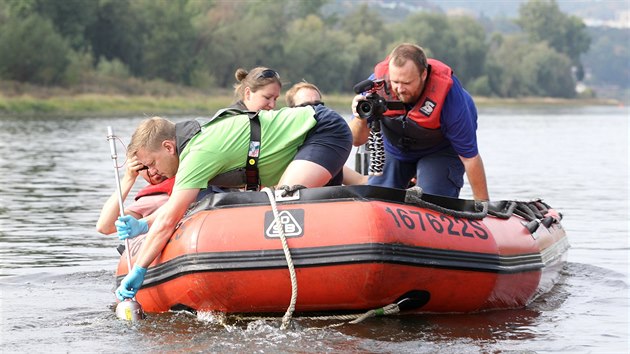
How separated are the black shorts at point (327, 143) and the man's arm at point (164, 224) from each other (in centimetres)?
68

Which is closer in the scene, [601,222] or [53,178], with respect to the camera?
[601,222]

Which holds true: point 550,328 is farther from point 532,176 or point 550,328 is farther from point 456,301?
point 532,176

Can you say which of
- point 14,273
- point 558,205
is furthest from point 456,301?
point 558,205

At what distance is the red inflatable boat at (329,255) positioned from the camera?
6047mm

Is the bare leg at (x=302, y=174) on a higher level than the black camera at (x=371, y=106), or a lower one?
lower

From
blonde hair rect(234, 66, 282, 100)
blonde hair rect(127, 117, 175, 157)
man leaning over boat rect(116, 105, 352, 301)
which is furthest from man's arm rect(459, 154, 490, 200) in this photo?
blonde hair rect(127, 117, 175, 157)

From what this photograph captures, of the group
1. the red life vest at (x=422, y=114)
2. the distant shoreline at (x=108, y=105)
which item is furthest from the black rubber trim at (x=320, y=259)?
the distant shoreline at (x=108, y=105)

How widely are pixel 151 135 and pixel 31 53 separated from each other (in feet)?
154

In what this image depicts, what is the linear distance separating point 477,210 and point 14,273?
3.69 meters

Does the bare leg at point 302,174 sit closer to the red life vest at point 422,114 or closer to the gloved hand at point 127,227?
the gloved hand at point 127,227

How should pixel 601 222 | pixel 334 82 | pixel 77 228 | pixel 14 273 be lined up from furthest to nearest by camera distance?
1. pixel 334 82
2. pixel 601 222
3. pixel 77 228
4. pixel 14 273

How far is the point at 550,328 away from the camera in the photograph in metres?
6.96

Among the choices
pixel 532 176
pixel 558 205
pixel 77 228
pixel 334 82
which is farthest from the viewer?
pixel 334 82

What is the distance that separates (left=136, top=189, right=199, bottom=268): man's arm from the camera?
6.21m
